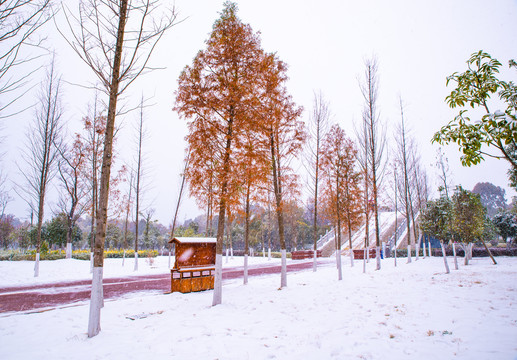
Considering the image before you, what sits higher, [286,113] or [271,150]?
[286,113]

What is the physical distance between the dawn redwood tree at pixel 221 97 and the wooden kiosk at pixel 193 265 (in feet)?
11.9

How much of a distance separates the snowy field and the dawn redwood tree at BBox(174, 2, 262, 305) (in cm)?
324

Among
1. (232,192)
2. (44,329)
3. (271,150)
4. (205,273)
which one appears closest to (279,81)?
(271,150)

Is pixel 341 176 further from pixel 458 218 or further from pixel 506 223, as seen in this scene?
pixel 506 223

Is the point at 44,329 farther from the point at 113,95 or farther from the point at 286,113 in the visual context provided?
the point at 286,113

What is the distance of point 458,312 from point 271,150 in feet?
26.1

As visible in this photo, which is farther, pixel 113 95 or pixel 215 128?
pixel 215 128

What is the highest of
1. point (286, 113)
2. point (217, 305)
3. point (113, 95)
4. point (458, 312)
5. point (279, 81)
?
point (279, 81)

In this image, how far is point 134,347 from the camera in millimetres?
4500

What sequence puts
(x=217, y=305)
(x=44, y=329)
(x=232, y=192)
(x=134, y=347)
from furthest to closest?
(x=232, y=192) → (x=217, y=305) → (x=44, y=329) → (x=134, y=347)

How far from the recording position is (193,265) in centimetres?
1362

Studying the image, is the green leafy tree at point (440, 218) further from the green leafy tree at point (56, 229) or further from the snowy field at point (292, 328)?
the green leafy tree at point (56, 229)

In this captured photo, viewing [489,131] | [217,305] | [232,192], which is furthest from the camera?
[232,192]

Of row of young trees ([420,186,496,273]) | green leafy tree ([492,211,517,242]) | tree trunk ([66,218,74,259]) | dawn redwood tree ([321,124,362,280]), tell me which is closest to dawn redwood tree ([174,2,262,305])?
dawn redwood tree ([321,124,362,280])
